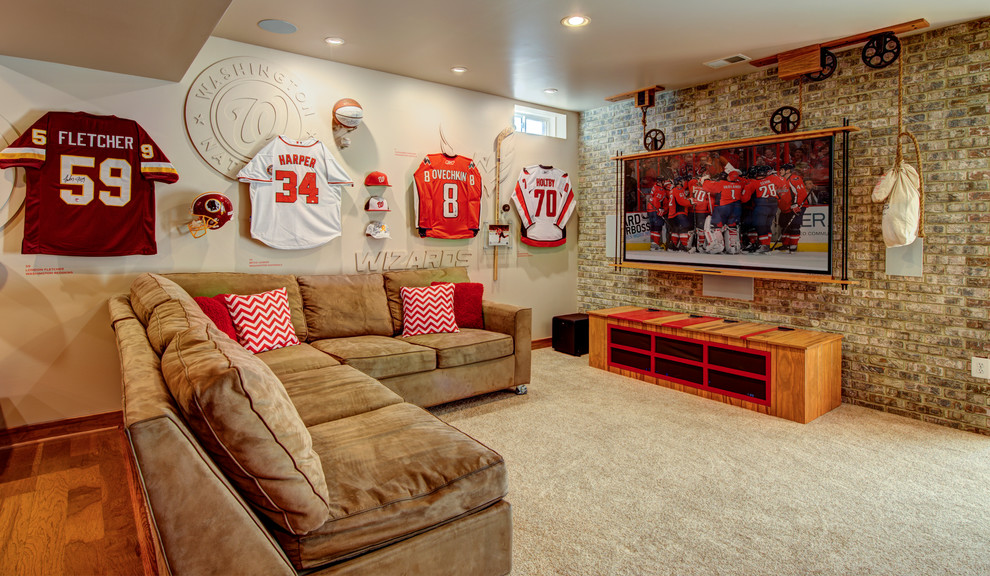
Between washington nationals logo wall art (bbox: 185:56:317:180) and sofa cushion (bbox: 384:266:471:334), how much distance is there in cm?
130

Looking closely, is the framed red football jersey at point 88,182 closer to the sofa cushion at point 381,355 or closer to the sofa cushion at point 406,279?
the sofa cushion at point 381,355

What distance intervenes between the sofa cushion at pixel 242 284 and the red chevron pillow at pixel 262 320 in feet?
0.34

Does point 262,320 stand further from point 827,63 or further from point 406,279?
point 827,63

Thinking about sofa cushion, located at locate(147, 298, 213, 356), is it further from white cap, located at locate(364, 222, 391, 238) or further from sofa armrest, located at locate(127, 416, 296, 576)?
white cap, located at locate(364, 222, 391, 238)

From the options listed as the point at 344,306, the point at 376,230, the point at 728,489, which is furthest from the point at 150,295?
the point at 728,489

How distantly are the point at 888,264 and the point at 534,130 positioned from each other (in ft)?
11.4

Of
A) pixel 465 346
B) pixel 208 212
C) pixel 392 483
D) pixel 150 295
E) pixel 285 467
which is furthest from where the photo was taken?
pixel 465 346

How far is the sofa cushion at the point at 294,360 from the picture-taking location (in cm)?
308

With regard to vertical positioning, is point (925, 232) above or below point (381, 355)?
above

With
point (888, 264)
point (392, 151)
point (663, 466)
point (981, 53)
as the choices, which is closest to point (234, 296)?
point (392, 151)

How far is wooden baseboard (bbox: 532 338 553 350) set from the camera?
5.78m

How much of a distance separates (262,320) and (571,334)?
2989mm

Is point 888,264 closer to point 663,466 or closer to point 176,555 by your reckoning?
point 663,466

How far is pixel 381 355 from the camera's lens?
136 inches
